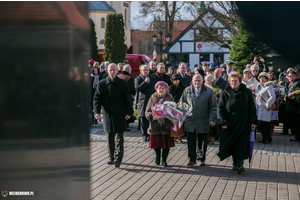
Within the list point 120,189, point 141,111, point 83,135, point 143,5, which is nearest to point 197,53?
point 143,5

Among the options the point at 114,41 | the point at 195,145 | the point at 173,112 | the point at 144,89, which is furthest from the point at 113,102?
the point at 114,41

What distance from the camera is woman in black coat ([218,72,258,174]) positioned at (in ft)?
24.7

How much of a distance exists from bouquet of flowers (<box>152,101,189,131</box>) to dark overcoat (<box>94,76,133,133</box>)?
666 millimetres

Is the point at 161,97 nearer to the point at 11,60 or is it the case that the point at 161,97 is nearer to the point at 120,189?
the point at 120,189

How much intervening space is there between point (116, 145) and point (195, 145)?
1594 mm

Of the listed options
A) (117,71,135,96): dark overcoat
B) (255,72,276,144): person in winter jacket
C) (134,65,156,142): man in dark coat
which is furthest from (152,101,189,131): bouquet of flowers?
(117,71,135,96): dark overcoat

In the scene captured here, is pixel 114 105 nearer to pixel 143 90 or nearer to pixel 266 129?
pixel 143 90

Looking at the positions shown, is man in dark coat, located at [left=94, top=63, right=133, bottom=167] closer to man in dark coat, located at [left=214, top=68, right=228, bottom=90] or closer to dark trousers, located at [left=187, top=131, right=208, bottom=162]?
dark trousers, located at [left=187, top=131, right=208, bottom=162]

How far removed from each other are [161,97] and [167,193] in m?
2.67

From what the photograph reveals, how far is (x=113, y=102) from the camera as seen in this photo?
26.5 ft

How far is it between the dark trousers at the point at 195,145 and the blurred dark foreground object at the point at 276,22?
7.11m

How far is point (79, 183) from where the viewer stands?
5.03 feet

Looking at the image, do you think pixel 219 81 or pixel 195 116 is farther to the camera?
pixel 219 81

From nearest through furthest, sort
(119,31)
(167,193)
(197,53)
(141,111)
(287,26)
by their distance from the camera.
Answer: (287,26) → (167,193) → (141,111) → (119,31) → (197,53)
